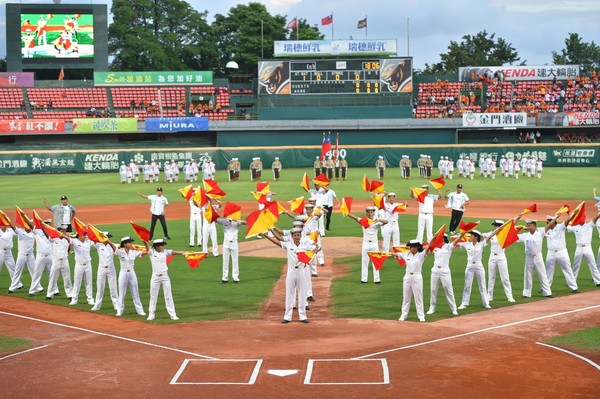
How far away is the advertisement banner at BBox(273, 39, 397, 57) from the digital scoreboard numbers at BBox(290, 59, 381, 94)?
1.85 m

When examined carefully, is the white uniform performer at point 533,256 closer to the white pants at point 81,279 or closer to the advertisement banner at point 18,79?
the white pants at point 81,279

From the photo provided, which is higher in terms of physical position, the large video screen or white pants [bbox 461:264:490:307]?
the large video screen

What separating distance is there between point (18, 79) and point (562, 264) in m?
60.9

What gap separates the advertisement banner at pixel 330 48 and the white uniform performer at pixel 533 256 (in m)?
48.8

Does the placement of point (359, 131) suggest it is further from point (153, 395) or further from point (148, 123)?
point (153, 395)

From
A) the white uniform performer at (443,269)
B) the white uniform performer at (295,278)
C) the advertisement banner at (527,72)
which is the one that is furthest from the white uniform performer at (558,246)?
the advertisement banner at (527,72)

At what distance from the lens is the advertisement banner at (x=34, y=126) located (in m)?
65.0

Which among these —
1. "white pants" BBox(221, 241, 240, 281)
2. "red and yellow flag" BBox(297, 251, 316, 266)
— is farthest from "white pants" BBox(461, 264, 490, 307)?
"white pants" BBox(221, 241, 240, 281)

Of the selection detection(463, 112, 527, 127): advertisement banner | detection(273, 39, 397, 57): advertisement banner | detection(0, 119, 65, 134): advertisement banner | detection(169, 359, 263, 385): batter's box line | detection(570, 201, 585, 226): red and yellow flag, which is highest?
detection(273, 39, 397, 57): advertisement banner

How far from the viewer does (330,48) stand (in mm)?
66875

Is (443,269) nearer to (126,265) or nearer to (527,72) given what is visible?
(126,265)

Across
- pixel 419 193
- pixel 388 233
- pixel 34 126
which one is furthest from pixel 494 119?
pixel 388 233

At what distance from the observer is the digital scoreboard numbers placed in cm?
6544

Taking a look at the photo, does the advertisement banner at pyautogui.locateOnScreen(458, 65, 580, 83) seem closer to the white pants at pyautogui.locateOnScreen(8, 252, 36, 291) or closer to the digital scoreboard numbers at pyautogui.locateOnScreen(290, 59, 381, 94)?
the digital scoreboard numbers at pyautogui.locateOnScreen(290, 59, 381, 94)
